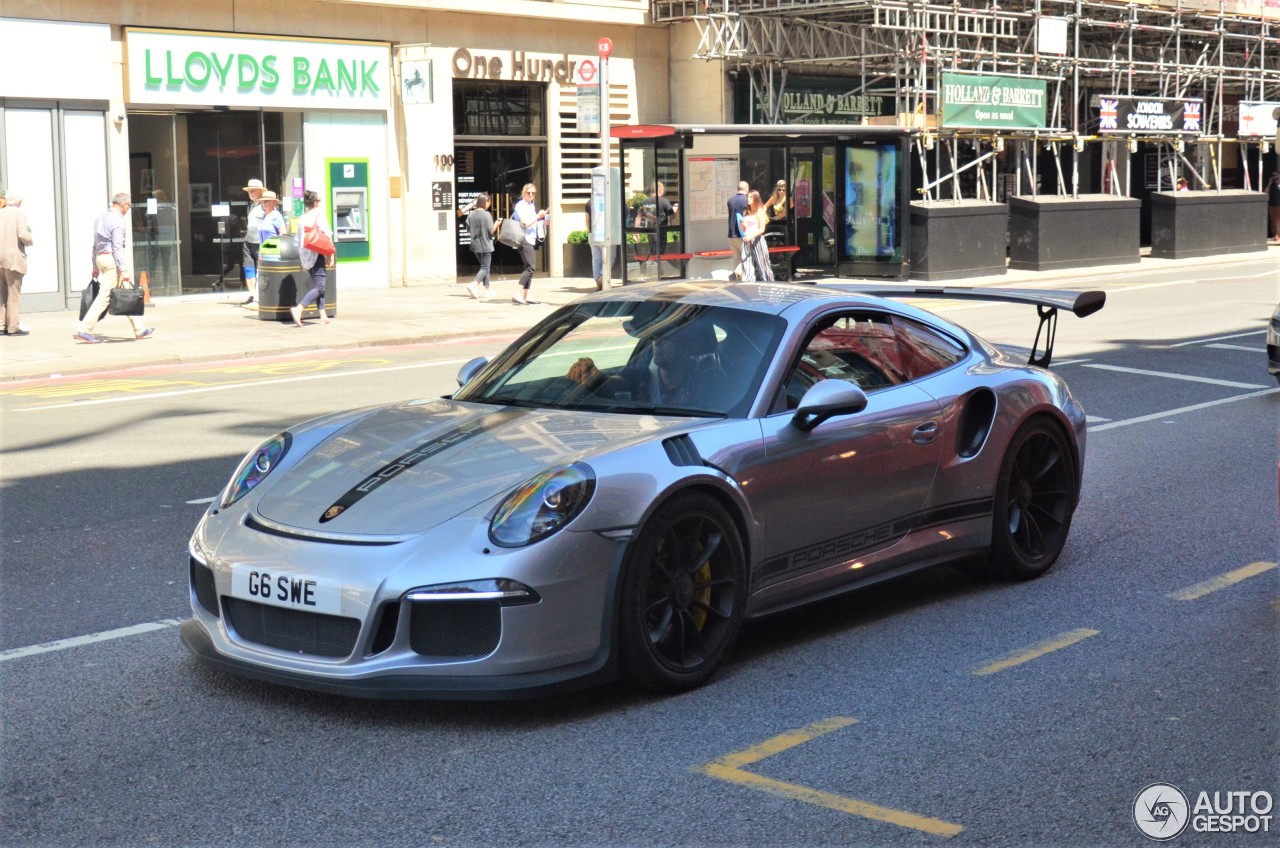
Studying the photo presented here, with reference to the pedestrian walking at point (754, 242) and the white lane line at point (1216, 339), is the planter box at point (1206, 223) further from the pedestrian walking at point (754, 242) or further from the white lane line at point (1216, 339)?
the white lane line at point (1216, 339)

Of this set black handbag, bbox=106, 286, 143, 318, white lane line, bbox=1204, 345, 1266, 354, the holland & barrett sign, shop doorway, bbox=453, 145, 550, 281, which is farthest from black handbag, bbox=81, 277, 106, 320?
the holland & barrett sign

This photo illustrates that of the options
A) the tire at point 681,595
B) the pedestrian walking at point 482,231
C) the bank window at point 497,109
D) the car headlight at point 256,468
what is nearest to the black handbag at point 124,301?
the pedestrian walking at point 482,231

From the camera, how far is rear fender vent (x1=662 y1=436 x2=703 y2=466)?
5441 millimetres

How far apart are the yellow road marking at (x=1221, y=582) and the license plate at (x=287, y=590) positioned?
3808 mm

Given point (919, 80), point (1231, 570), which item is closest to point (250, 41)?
point (919, 80)

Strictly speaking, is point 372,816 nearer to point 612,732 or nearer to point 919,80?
point 612,732

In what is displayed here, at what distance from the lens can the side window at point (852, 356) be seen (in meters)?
6.18

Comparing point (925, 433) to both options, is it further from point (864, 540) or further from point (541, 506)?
point (541, 506)

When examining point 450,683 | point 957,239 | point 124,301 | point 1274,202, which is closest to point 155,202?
point 124,301

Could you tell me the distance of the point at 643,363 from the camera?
6176 mm

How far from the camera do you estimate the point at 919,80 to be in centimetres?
2914

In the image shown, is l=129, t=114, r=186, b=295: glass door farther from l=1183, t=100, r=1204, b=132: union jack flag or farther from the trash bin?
l=1183, t=100, r=1204, b=132: union jack flag

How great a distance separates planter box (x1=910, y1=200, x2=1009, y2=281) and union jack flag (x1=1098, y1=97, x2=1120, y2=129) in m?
4.11

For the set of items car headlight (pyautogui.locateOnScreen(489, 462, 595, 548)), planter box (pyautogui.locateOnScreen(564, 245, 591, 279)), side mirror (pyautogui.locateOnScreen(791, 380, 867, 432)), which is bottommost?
car headlight (pyautogui.locateOnScreen(489, 462, 595, 548))
